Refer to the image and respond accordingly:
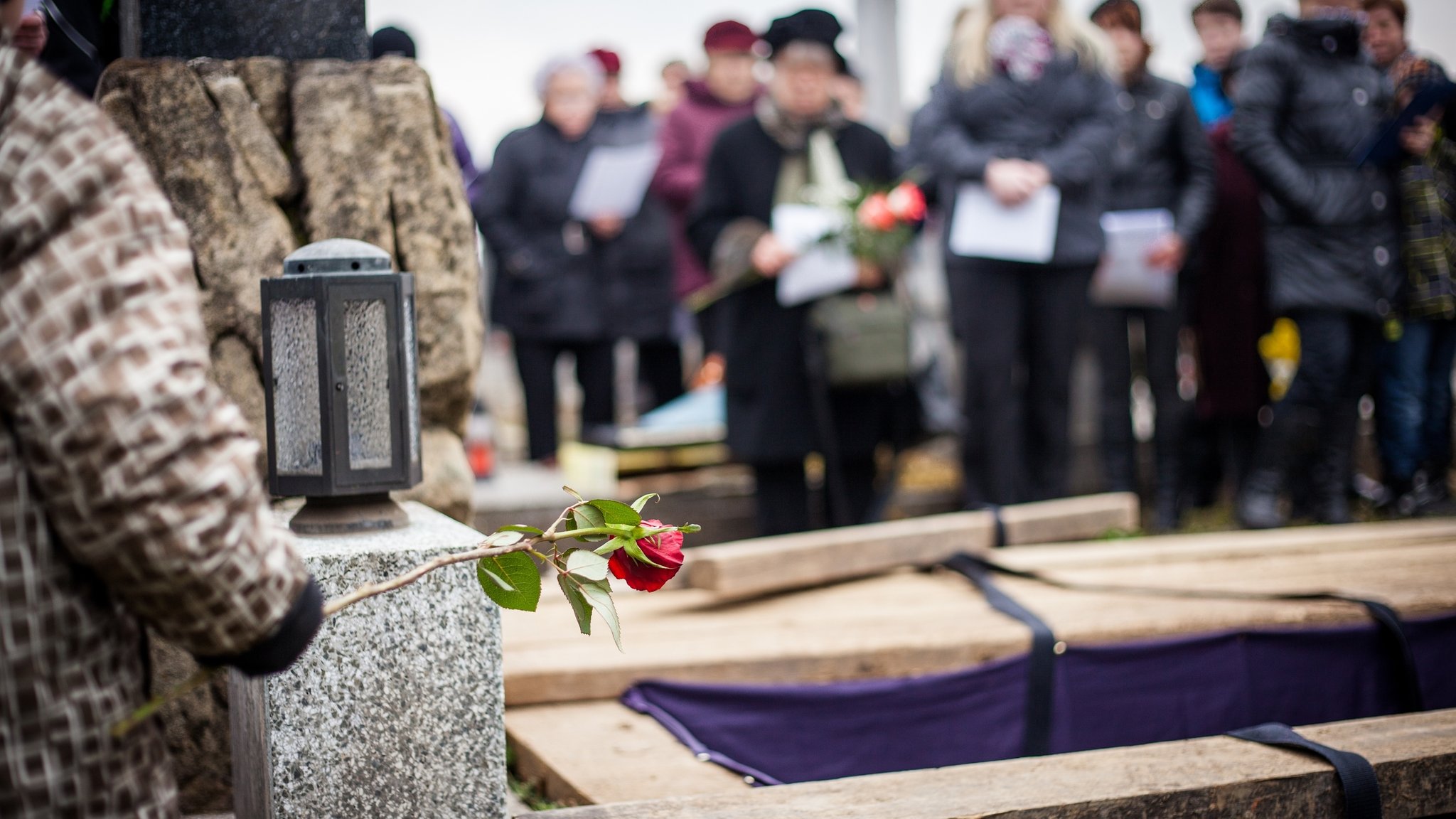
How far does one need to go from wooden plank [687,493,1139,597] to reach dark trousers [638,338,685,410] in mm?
2904

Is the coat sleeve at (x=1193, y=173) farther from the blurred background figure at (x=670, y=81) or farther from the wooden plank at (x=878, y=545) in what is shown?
the blurred background figure at (x=670, y=81)

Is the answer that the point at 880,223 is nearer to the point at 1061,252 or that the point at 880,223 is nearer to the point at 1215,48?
the point at 1061,252

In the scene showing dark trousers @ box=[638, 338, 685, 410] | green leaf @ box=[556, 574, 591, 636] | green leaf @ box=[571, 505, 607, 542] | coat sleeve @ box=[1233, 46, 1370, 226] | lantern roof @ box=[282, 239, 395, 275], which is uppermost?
coat sleeve @ box=[1233, 46, 1370, 226]

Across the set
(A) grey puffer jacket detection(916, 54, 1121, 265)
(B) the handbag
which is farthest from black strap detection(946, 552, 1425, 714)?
(A) grey puffer jacket detection(916, 54, 1121, 265)

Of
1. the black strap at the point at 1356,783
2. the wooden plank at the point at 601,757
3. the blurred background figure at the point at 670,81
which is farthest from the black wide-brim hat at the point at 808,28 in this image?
the blurred background figure at the point at 670,81

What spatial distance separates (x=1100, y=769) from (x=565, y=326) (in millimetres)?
4338

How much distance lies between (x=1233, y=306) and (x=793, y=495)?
91.4 inches

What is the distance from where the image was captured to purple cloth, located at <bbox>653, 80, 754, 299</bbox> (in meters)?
6.41

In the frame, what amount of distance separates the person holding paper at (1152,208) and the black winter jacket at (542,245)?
2.28 metres

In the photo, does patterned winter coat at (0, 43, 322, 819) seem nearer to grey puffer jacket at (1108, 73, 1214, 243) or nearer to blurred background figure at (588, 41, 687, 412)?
grey puffer jacket at (1108, 73, 1214, 243)

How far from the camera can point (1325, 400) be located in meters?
5.31

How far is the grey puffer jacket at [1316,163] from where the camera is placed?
17.1 ft

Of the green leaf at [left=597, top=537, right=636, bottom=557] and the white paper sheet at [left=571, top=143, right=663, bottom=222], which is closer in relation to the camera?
the green leaf at [left=597, top=537, right=636, bottom=557]

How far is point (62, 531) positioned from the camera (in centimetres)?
121
